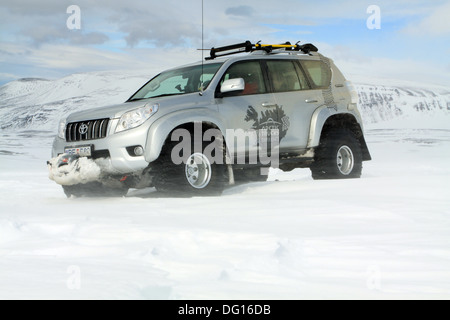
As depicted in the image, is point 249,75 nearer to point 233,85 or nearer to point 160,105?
point 233,85

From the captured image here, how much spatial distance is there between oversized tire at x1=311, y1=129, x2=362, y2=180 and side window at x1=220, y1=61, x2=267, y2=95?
4.40ft

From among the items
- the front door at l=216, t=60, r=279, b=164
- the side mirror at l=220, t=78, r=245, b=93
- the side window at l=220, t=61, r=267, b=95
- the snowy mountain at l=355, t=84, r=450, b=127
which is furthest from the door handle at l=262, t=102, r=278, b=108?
the snowy mountain at l=355, t=84, r=450, b=127

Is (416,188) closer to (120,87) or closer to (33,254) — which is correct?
(33,254)

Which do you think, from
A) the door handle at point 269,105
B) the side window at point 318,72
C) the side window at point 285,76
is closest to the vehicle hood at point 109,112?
the door handle at point 269,105

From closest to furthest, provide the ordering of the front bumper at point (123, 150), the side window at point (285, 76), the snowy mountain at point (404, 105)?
the front bumper at point (123, 150)
the side window at point (285, 76)
the snowy mountain at point (404, 105)

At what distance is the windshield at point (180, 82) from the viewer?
7260mm

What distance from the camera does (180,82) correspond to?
7535mm

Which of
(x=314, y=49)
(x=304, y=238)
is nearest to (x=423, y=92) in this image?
(x=314, y=49)

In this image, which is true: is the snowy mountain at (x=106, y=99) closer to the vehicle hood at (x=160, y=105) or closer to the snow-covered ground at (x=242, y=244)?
the vehicle hood at (x=160, y=105)

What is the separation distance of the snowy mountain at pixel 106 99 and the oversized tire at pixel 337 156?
40801 mm

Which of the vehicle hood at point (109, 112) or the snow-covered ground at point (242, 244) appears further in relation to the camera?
the vehicle hood at point (109, 112)

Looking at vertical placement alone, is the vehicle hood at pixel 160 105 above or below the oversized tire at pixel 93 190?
above

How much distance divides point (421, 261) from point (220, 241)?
4.44 ft

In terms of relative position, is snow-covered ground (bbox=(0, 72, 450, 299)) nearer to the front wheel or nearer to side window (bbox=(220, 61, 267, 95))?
the front wheel
